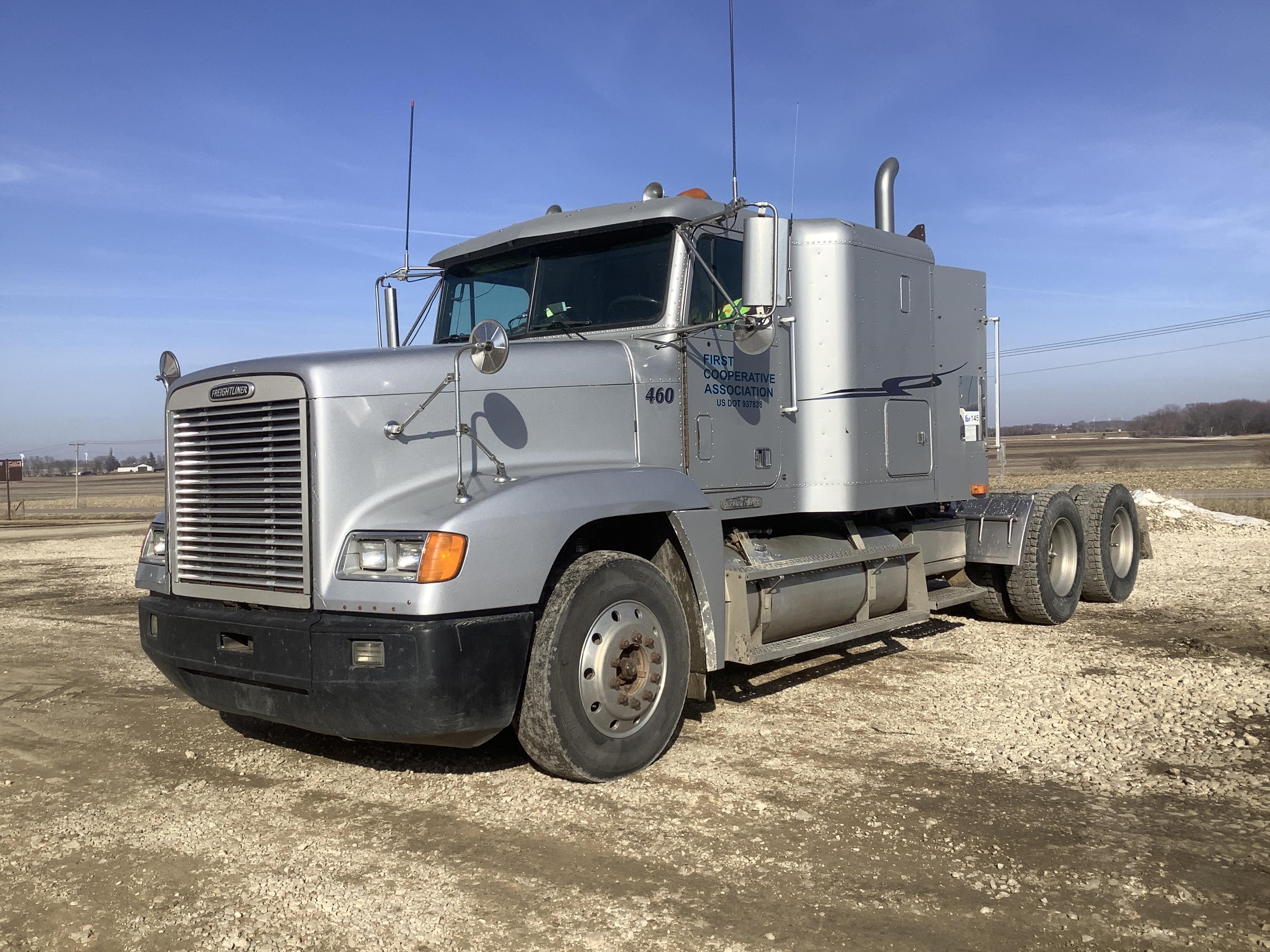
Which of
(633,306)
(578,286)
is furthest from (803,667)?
(578,286)

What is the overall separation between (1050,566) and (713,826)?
20.5ft

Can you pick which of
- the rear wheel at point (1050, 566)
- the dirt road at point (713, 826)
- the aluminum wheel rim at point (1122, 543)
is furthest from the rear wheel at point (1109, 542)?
the dirt road at point (713, 826)

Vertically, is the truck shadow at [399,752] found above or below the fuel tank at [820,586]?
below

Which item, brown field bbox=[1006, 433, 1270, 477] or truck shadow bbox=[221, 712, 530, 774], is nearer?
truck shadow bbox=[221, 712, 530, 774]

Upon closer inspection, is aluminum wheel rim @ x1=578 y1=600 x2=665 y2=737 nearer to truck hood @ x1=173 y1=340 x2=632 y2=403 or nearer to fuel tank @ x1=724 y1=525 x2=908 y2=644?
fuel tank @ x1=724 y1=525 x2=908 y2=644

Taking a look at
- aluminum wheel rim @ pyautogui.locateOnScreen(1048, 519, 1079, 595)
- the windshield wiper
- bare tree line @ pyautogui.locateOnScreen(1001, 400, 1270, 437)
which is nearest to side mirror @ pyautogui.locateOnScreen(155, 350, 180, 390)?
the windshield wiper

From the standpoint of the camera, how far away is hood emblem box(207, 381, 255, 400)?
466cm

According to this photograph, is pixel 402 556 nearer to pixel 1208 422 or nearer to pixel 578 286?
pixel 578 286

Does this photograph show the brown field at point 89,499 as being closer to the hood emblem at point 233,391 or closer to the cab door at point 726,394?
the hood emblem at point 233,391

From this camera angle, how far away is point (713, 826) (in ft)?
14.0

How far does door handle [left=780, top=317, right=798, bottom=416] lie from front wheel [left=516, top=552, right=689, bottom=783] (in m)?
1.83

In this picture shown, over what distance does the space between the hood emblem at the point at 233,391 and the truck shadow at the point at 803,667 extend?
349cm

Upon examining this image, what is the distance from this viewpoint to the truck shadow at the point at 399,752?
5203 mm

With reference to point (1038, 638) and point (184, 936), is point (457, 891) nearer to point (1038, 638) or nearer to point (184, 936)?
point (184, 936)
